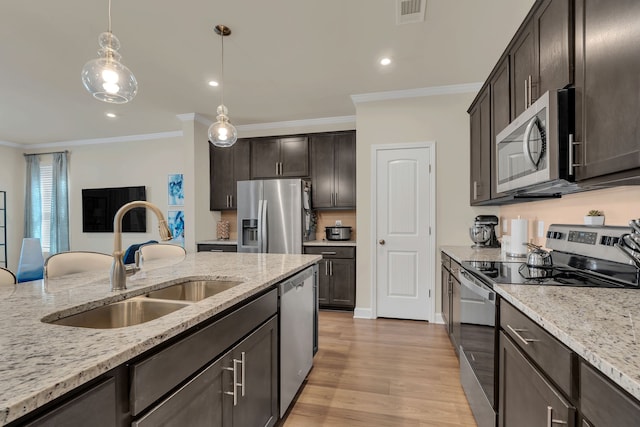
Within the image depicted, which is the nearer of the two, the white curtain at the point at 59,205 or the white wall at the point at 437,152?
the white wall at the point at 437,152

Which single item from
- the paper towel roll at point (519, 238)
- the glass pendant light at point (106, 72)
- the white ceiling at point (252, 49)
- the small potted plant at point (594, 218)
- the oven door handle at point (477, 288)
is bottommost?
A: the oven door handle at point (477, 288)

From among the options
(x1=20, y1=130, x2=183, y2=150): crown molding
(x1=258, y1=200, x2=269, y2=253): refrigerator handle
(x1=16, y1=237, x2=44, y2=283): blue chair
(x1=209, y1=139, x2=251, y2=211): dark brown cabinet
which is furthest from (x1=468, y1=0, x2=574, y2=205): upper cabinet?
(x1=16, y1=237, x2=44, y2=283): blue chair

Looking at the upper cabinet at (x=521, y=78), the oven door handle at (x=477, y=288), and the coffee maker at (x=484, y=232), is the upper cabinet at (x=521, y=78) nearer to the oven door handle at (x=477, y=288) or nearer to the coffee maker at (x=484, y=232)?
the coffee maker at (x=484, y=232)

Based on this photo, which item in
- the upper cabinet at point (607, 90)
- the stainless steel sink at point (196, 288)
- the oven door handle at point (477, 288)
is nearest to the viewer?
the upper cabinet at point (607, 90)

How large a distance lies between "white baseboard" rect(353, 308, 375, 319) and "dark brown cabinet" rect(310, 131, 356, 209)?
140 cm

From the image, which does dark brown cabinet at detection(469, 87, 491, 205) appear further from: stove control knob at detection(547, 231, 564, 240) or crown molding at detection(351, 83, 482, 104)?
stove control knob at detection(547, 231, 564, 240)

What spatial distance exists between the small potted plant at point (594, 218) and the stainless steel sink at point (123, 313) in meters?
2.16

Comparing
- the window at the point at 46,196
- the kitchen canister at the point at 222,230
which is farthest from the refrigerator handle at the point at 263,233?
the window at the point at 46,196

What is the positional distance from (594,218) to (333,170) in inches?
119

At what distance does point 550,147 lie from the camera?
1429 mm

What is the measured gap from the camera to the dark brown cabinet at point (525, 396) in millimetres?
893

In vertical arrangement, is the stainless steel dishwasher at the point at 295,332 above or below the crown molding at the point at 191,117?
below

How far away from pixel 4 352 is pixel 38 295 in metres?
0.68

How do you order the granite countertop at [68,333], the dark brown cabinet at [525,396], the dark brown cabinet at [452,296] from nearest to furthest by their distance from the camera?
1. the granite countertop at [68,333]
2. the dark brown cabinet at [525,396]
3. the dark brown cabinet at [452,296]
